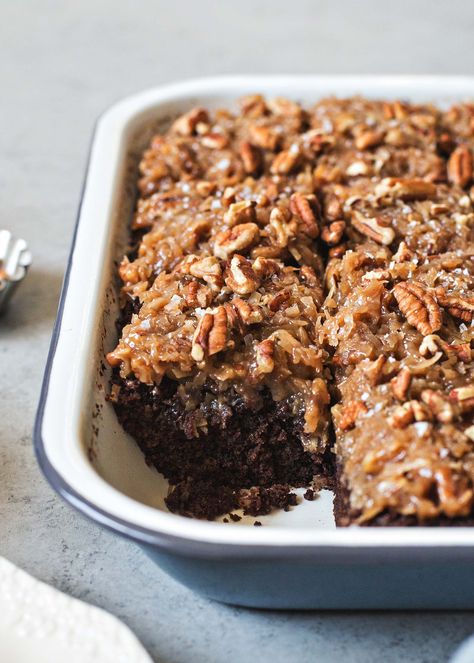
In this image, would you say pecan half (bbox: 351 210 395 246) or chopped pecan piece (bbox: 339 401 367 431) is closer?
chopped pecan piece (bbox: 339 401 367 431)

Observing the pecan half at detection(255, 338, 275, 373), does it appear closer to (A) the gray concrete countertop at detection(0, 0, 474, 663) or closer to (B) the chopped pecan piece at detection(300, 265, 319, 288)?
(B) the chopped pecan piece at detection(300, 265, 319, 288)

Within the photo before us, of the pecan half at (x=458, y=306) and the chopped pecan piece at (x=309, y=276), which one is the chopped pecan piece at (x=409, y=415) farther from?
the chopped pecan piece at (x=309, y=276)

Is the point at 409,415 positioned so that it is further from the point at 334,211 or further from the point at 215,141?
the point at 215,141

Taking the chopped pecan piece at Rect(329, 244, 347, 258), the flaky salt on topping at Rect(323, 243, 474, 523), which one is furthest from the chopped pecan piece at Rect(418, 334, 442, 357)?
the chopped pecan piece at Rect(329, 244, 347, 258)

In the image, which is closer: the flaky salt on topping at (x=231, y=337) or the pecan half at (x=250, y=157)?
the flaky salt on topping at (x=231, y=337)

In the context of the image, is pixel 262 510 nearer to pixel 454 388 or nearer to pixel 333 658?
pixel 333 658

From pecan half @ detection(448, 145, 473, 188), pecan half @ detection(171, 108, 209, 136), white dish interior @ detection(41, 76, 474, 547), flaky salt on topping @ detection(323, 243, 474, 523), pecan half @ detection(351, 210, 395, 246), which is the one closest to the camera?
white dish interior @ detection(41, 76, 474, 547)

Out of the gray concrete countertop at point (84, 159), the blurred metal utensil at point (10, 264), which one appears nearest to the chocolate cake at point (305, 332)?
the gray concrete countertop at point (84, 159)

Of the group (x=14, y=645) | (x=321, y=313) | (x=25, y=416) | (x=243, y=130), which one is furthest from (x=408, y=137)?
(x=14, y=645)
